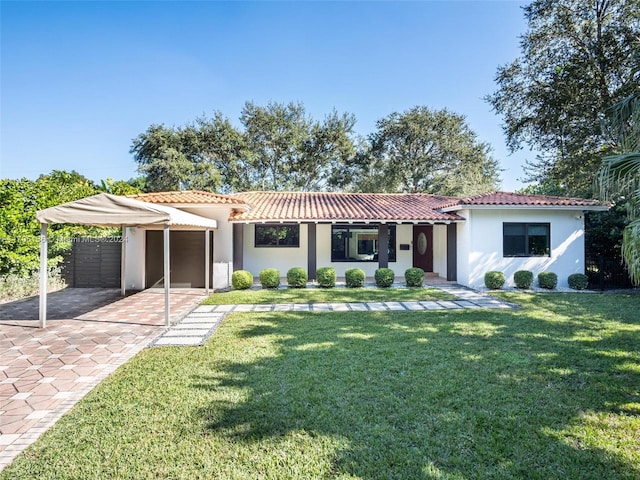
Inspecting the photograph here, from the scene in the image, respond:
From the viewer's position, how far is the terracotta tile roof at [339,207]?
1447 cm

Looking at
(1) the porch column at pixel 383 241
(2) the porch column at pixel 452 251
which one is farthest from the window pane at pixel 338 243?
(2) the porch column at pixel 452 251

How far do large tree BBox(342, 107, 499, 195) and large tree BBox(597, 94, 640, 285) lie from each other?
84.7 feet

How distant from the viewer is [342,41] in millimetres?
16297

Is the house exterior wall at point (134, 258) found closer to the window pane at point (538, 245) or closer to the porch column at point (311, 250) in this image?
the porch column at point (311, 250)

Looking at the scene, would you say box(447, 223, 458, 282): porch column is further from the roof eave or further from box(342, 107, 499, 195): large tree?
box(342, 107, 499, 195): large tree

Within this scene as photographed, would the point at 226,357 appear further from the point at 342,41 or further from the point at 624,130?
the point at 342,41

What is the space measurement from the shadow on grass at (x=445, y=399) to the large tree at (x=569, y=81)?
1019cm

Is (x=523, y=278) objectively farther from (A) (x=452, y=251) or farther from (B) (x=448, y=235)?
(B) (x=448, y=235)

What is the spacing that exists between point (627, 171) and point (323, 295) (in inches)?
348

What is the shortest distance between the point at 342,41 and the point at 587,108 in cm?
1091

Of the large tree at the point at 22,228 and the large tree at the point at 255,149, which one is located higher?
the large tree at the point at 255,149

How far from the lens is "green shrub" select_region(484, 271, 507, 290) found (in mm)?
13248

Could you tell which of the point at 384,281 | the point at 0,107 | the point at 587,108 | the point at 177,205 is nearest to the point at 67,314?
the point at 177,205

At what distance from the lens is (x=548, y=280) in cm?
1352
